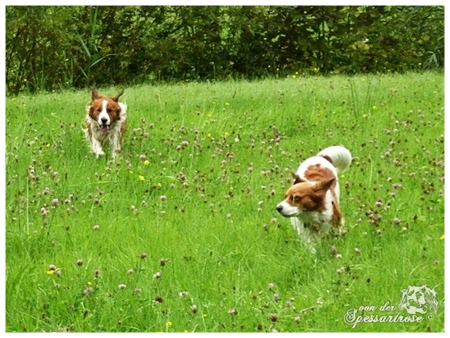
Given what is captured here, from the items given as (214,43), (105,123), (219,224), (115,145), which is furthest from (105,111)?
(214,43)

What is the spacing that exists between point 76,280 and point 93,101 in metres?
3.94

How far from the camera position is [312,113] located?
33.7 feet

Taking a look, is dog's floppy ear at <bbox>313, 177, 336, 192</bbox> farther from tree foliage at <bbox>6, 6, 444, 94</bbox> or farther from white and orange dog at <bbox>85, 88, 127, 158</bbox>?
tree foliage at <bbox>6, 6, 444, 94</bbox>

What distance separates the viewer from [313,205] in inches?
222

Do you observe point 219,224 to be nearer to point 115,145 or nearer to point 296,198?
point 296,198

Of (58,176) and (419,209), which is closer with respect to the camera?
(419,209)

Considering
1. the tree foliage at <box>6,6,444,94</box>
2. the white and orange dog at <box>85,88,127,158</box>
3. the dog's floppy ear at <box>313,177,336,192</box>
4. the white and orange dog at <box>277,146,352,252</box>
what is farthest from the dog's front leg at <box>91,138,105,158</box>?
the tree foliage at <box>6,6,444,94</box>

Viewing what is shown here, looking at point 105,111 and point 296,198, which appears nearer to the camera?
point 296,198

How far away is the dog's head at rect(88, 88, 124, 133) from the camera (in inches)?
343

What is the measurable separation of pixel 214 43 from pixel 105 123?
23.4ft

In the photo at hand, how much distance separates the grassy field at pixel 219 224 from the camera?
496cm

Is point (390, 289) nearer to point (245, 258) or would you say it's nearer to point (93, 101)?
point (245, 258)

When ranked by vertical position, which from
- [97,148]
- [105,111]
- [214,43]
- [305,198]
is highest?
[305,198]

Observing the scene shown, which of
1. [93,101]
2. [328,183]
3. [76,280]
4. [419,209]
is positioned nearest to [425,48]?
[93,101]
